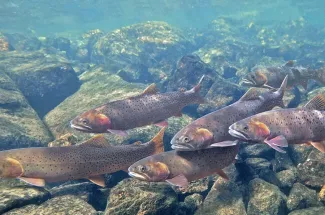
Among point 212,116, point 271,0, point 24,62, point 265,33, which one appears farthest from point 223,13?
point 212,116

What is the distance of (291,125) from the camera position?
4902mm

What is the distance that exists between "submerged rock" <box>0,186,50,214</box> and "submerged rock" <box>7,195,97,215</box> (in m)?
0.13

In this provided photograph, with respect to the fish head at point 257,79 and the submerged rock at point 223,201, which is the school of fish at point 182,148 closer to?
the submerged rock at point 223,201

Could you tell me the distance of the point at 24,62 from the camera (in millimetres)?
14773

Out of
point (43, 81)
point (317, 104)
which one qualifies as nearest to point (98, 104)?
point (43, 81)

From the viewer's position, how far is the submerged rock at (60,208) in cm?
441

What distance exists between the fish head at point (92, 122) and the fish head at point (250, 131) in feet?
9.19

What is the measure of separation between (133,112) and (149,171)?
216 cm

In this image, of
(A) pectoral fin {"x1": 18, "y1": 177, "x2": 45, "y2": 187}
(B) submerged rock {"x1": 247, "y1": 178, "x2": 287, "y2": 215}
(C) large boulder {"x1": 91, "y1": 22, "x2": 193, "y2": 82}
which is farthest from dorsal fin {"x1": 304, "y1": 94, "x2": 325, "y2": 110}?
(C) large boulder {"x1": 91, "y1": 22, "x2": 193, "y2": 82}

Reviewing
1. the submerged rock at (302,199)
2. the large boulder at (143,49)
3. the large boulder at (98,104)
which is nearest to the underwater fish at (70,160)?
the large boulder at (98,104)

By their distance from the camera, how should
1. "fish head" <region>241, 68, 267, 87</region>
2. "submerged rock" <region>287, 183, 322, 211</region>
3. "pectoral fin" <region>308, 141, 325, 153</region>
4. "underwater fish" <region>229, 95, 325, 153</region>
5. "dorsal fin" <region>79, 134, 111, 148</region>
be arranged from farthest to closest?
1. "fish head" <region>241, 68, 267, 87</region>
2. "dorsal fin" <region>79, 134, 111, 148</region>
3. "submerged rock" <region>287, 183, 322, 211</region>
4. "pectoral fin" <region>308, 141, 325, 153</region>
5. "underwater fish" <region>229, 95, 325, 153</region>

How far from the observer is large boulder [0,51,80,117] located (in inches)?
480

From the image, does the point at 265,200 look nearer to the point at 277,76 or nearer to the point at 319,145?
the point at 319,145

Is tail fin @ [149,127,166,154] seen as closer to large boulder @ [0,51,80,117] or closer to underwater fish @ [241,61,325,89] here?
underwater fish @ [241,61,325,89]
